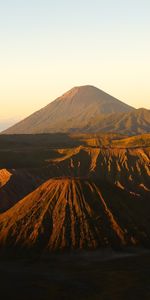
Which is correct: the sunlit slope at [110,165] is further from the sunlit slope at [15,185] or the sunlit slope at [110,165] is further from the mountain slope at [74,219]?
the mountain slope at [74,219]

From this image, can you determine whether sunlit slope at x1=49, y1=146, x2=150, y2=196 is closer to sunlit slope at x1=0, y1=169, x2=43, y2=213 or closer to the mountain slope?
sunlit slope at x1=0, y1=169, x2=43, y2=213

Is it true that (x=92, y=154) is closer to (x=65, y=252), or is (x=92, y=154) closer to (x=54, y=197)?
(x=54, y=197)

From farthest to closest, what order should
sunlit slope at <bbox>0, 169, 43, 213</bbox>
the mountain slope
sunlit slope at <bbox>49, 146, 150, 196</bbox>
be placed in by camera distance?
sunlit slope at <bbox>49, 146, 150, 196</bbox>
sunlit slope at <bbox>0, 169, 43, 213</bbox>
the mountain slope

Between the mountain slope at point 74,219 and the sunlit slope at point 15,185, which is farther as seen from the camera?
the sunlit slope at point 15,185

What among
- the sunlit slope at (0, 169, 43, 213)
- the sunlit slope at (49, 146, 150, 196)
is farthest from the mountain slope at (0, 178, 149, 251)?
the sunlit slope at (49, 146, 150, 196)

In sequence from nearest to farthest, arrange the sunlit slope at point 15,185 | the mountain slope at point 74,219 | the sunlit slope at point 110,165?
the mountain slope at point 74,219
the sunlit slope at point 15,185
the sunlit slope at point 110,165

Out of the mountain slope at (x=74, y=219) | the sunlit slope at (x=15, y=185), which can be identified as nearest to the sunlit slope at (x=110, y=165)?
the sunlit slope at (x=15, y=185)

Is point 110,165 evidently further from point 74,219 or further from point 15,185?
point 74,219

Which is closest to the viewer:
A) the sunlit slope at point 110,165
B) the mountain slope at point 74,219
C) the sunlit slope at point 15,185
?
the mountain slope at point 74,219

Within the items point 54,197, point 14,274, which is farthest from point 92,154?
point 14,274
